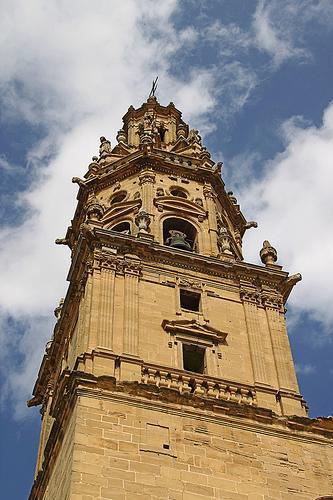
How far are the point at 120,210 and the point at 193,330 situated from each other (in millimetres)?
8757

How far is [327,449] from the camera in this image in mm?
25016

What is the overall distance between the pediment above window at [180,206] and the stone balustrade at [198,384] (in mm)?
10093

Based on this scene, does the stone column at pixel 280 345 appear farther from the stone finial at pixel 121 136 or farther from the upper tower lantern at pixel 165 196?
the stone finial at pixel 121 136

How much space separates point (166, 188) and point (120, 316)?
32.1ft

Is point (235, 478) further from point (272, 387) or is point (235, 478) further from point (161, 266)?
point (161, 266)

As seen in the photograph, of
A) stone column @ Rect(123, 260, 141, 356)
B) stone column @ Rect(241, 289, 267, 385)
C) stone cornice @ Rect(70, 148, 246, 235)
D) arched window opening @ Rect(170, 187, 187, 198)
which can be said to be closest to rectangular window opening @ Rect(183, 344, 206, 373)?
stone column @ Rect(241, 289, 267, 385)

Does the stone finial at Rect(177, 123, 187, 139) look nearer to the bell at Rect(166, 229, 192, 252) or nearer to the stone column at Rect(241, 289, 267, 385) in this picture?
the bell at Rect(166, 229, 192, 252)

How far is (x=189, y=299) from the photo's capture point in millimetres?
30078

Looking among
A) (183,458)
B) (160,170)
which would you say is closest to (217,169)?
(160,170)

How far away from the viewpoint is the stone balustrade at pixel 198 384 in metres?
25.7

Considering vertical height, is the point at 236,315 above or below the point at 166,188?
below

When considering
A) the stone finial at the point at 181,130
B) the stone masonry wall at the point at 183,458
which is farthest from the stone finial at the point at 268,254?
the stone finial at the point at 181,130

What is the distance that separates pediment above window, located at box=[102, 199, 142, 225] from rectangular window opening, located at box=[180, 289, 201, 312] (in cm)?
617

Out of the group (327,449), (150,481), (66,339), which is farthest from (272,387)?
(66,339)
